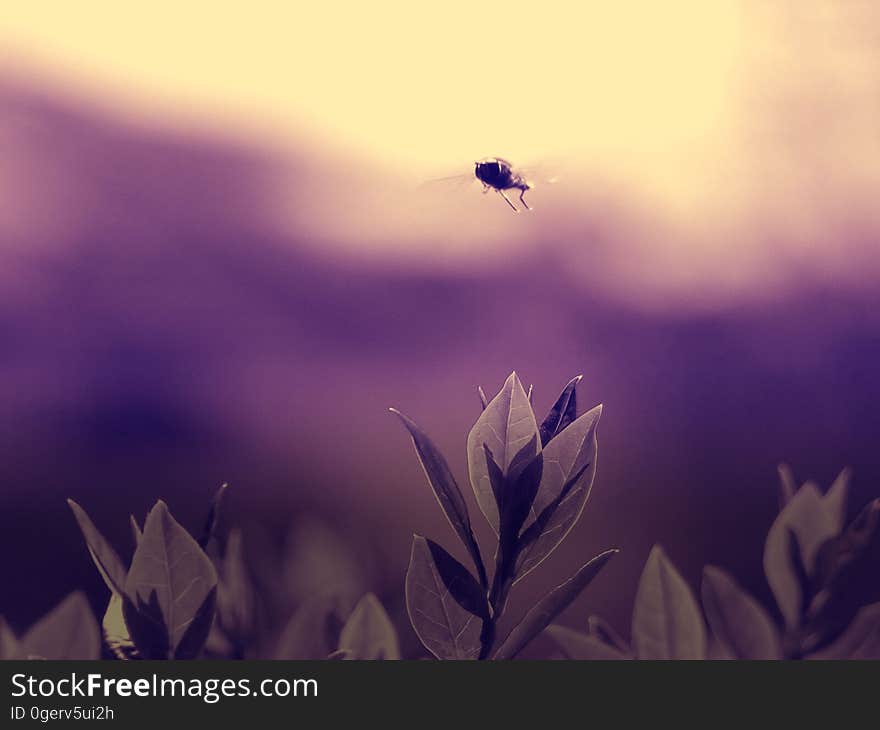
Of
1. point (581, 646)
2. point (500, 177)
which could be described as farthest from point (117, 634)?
point (500, 177)

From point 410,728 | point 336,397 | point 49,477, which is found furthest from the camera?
point 336,397

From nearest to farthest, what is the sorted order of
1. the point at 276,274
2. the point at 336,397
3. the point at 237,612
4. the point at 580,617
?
the point at 237,612
the point at 580,617
the point at 336,397
the point at 276,274

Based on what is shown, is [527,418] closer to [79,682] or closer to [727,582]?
[727,582]

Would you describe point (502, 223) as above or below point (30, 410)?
above

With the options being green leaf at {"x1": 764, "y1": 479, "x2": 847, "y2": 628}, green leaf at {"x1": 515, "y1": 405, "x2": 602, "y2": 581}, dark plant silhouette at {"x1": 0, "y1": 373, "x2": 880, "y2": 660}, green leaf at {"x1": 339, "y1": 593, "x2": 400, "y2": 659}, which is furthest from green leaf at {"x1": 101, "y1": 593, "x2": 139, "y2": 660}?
green leaf at {"x1": 764, "y1": 479, "x2": 847, "y2": 628}

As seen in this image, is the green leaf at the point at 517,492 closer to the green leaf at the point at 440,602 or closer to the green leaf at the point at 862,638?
the green leaf at the point at 440,602

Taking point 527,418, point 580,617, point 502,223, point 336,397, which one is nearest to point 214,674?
point 527,418

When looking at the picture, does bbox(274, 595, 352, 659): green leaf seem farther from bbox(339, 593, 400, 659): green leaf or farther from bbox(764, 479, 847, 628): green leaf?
bbox(764, 479, 847, 628): green leaf
